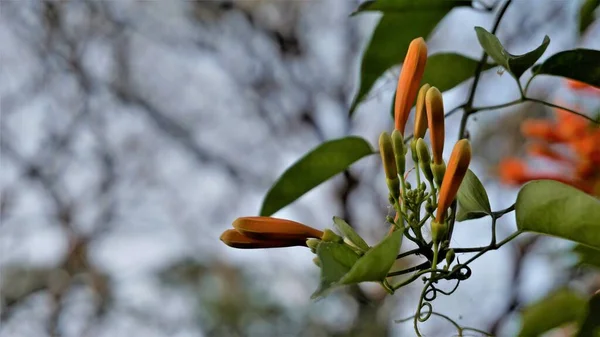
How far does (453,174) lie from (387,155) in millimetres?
42

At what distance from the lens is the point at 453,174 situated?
1.01ft

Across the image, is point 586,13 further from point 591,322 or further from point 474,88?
point 591,322

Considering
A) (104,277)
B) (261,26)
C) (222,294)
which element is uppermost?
(261,26)

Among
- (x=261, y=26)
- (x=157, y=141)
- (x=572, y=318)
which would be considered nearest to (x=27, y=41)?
(x=157, y=141)

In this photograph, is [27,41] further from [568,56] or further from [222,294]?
[568,56]

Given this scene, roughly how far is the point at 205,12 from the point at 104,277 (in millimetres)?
1144

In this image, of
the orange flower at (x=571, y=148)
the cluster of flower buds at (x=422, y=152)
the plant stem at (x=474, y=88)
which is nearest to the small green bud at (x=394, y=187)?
the cluster of flower buds at (x=422, y=152)

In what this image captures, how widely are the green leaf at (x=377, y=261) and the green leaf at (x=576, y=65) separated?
209 mm

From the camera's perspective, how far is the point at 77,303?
2.79 metres

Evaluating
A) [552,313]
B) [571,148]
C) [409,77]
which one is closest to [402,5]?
[409,77]

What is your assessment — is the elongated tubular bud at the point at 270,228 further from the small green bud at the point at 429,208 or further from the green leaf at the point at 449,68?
the green leaf at the point at 449,68

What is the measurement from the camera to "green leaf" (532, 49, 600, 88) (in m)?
0.41

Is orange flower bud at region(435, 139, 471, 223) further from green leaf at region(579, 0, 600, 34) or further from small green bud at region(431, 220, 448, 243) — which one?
green leaf at region(579, 0, 600, 34)

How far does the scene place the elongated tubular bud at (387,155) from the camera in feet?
1.12
